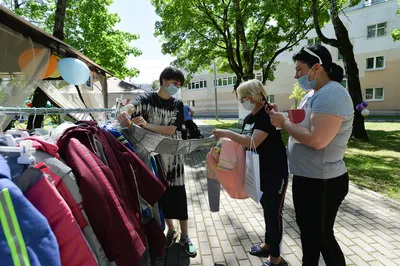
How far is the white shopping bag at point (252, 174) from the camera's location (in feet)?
6.97

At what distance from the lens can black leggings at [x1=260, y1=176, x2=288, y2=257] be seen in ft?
7.71

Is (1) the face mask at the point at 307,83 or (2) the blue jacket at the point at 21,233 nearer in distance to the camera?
(2) the blue jacket at the point at 21,233

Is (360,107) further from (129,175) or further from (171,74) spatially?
(129,175)

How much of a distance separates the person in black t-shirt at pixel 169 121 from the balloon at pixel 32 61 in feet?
11.8

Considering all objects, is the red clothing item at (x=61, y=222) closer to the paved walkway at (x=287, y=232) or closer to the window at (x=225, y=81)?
the paved walkway at (x=287, y=232)

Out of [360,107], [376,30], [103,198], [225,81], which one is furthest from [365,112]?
[225,81]

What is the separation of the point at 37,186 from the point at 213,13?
15.7 m

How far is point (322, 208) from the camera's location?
1.89 m

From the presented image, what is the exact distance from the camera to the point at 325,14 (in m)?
14.0

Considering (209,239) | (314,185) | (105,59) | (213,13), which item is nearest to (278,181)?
(314,185)

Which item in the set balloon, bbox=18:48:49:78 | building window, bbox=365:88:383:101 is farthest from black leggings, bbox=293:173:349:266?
building window, bbox=365:88:383:101

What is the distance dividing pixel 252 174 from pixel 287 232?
5.62ft

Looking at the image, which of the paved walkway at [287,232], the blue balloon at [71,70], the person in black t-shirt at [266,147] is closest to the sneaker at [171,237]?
the paved walkway at [287,232]

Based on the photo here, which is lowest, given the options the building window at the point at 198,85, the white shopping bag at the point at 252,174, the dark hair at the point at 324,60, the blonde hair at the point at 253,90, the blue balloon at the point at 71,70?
the white shopping bag at the point at 252,174
